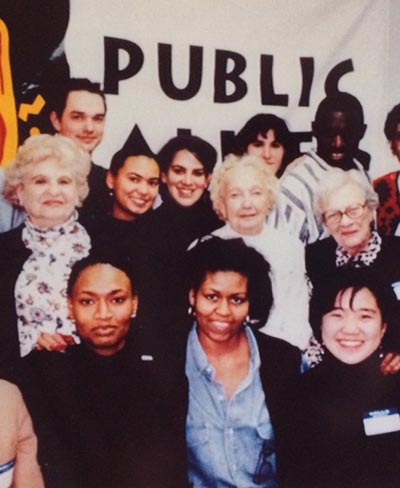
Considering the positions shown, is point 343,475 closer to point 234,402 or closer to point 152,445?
point 234,402

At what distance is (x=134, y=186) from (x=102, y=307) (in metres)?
0.27

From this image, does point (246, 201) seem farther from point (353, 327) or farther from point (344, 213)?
point (353, 327)

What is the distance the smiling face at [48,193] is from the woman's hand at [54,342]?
23 cm

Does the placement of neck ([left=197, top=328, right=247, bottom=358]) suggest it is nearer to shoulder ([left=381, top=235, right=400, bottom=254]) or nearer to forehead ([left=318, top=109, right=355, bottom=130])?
shoulder ([left=381, top=235, right=400, bottom=254])

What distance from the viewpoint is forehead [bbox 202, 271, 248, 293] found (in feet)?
5.47

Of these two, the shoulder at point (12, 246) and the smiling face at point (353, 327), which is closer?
the shoulder at point (12, 246)

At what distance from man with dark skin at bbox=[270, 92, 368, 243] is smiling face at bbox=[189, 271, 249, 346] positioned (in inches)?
7.4

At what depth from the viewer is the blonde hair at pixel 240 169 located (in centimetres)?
168

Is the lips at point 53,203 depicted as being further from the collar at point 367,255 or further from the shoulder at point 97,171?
the collar at point 367,255

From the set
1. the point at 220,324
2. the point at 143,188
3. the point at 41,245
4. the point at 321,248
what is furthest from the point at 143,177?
the point at 321,248

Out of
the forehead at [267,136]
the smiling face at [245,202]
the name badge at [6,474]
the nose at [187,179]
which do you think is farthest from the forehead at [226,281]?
the name badge at [6,474]

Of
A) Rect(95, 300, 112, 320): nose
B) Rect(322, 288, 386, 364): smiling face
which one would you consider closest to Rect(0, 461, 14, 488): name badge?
Rect(95, 300, 112, 320): nose

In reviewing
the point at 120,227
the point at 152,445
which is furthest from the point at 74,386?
the point at 120,227

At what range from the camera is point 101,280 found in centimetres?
157
